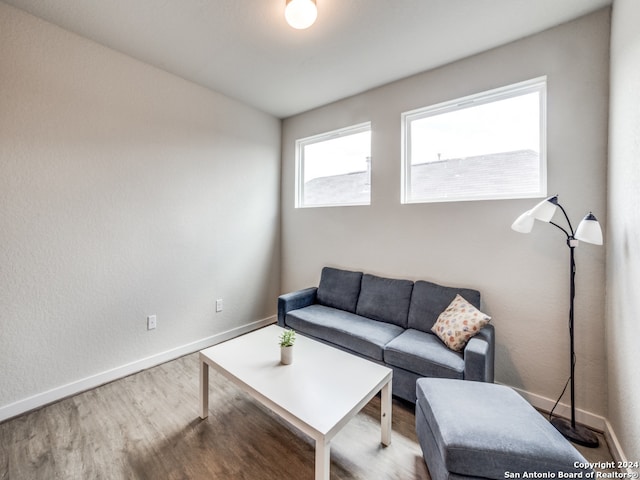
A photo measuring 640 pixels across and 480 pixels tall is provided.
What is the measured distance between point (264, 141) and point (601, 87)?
311 cm

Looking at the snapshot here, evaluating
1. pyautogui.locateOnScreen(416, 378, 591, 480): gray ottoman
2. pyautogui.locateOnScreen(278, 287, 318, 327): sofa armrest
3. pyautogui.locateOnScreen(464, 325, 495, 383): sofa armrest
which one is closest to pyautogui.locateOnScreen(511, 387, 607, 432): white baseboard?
pyautogui.locateOnScreen(464, 325, 495, 383): sofa armrest

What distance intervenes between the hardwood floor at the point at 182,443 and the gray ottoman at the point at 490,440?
0.39 m

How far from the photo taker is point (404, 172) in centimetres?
268

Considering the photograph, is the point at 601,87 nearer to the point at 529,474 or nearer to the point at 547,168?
the point at 547,168

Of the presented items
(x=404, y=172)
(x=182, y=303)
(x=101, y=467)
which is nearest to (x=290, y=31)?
(x=404, y=172)

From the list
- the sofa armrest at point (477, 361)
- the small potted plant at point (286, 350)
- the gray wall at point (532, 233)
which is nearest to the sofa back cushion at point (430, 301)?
the gray wall at point (532, 233)

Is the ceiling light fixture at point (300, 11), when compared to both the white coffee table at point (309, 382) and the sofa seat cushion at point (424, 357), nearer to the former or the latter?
the white coffee table at point (309, 382)

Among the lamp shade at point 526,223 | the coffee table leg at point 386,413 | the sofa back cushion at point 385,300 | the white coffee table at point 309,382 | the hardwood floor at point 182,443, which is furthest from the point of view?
the sofa back cushion at point 385,300

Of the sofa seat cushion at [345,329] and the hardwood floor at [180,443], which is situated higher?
the sofa seat cushion at [345,329]

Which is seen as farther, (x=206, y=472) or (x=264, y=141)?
(x=264, y=141)

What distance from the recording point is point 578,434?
1.68 m

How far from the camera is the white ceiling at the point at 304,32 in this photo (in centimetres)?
177

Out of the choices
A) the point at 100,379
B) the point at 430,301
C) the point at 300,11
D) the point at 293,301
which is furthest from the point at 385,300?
the point at 100,379

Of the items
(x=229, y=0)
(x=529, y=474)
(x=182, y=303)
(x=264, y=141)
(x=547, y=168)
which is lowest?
(x=529, y=474)
